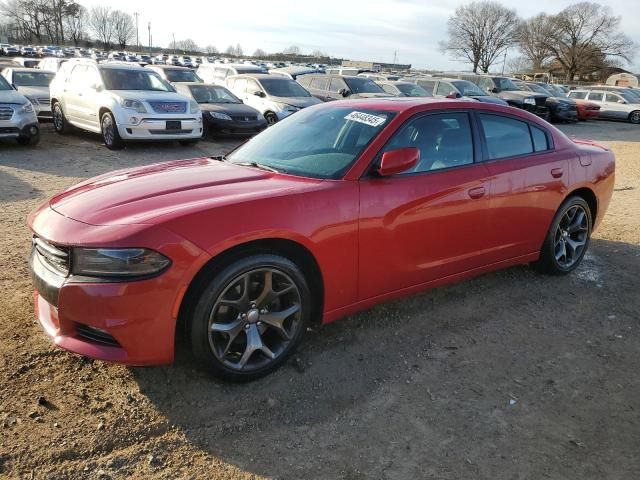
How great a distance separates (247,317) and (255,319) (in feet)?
0.17

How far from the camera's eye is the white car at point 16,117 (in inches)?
393

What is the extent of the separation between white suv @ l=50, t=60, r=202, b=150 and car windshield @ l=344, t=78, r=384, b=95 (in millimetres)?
6566

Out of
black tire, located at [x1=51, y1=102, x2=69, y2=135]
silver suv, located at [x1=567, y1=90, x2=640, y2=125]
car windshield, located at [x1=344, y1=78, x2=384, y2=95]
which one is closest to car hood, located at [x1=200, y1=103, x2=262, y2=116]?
black tire, located at [x1=51, y1=102, x2=69, y2=135]

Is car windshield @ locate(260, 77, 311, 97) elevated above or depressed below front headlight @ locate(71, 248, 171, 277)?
above

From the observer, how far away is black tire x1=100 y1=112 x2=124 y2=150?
10.6m

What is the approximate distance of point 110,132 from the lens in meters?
10.8

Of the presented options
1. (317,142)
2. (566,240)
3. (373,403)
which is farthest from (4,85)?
(373,403)

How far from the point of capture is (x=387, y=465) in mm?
2488

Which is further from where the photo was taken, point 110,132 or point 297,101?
point 297,101

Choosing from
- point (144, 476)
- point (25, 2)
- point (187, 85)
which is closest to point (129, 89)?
point (187, 85)

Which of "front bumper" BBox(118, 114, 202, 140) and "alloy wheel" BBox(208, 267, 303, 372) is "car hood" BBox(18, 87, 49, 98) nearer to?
"front bumper" BBox(118, 114, 202, 140)

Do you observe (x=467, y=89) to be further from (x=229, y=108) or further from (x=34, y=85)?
(x=34, y=85)

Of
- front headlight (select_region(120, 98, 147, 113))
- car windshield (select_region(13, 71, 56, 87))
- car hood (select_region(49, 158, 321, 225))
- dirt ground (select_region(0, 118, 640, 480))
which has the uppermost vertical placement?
car windshield (select_region(13, 71, 56, 87))

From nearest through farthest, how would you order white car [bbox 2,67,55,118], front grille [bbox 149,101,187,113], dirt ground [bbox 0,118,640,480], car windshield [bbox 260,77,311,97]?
1. dirt ground [bbox 0,118,640,480]
2. front grille [bbox 149,101,187,113]
3. white car [bbox 2,67,55,118]
4. car windshield [bbox 260,77,311,97]
